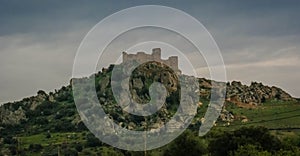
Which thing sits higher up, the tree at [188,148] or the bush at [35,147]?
the bush at [35,147]

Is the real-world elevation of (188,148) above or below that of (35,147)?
below

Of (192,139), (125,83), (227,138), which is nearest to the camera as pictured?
(227,138)

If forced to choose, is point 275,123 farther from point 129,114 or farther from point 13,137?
point 13,137

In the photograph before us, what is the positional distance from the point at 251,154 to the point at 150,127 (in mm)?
95312

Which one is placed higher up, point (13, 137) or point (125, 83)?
point (125, 83)

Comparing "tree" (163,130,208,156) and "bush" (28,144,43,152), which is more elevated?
"bush" (28,144,43,152)

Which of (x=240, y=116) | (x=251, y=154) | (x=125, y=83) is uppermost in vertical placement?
(x=125, y=83)

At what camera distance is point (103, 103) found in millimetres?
196500

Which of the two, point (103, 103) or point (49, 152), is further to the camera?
point (103, 103)

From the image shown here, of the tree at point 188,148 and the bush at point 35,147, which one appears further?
the bush at point 35,147

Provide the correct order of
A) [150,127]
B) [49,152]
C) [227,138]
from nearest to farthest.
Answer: [227,138]
[49,152]
[150,127]

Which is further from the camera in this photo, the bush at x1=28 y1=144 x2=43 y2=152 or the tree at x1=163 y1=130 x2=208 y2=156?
the bush at x1=28 y1=144 x2=43 y2=152

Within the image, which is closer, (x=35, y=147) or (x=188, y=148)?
(x=188, y=148)

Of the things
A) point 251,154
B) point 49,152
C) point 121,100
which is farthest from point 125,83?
point 251,154
